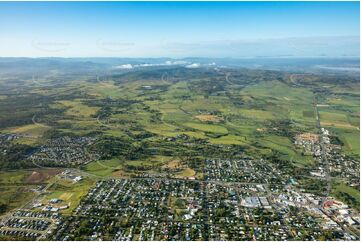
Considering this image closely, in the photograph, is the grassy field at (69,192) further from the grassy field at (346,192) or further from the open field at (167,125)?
the grassy field at (346,192)

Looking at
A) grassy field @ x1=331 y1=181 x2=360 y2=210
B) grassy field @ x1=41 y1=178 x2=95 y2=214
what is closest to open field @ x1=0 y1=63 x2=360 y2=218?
grassy field @ x1=41 y1=178 x2=95 y2=214

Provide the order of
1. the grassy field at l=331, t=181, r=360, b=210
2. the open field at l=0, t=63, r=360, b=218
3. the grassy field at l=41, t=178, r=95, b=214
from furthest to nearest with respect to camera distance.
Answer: the open field at l=0, t=63, r=360, b=218 → the grassy field at l=331, t=181, r=360, b=210 → the grassy field at l=41, t=178, r=95, b=214

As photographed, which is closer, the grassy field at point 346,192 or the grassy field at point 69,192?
the grassy field at point 69,192

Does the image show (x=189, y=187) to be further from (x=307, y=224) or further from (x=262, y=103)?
(x=262, y=103)

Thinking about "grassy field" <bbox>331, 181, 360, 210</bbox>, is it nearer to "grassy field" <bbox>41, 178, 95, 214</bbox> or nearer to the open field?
the open field

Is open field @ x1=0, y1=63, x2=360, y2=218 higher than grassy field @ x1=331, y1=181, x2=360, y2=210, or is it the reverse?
open field @ x1=0, y1=63, x2=360, y2=218

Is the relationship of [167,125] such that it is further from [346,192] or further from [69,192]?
[346,192]

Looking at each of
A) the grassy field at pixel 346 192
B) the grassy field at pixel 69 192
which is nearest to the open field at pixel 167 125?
the grassy field at pixel 69 192

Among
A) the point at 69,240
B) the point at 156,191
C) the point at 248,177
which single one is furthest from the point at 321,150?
the point at 69,240

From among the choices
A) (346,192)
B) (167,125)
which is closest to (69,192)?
(346,192)

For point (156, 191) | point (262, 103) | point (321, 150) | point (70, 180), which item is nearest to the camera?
point (156, 191)

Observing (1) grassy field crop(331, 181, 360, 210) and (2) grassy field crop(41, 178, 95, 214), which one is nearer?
(2) grassy field crop(41, 178, 95, 214)
